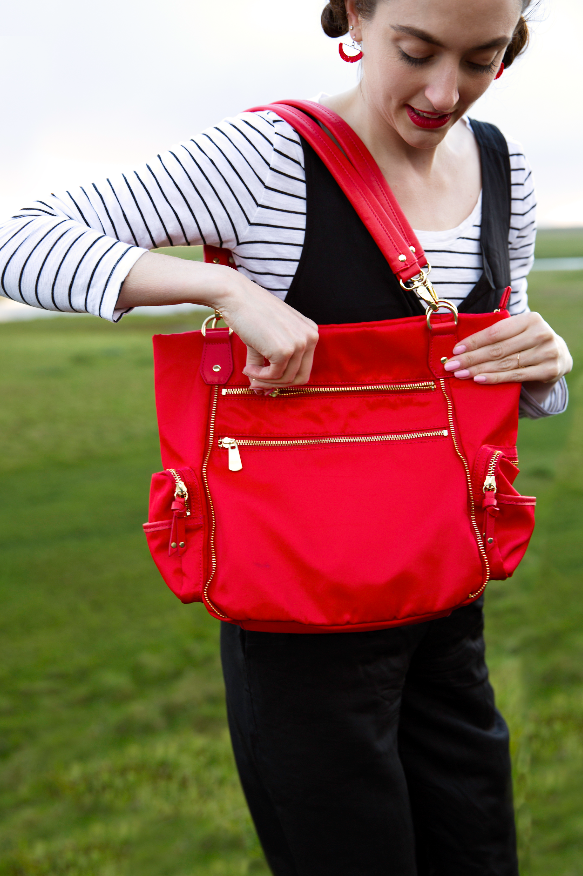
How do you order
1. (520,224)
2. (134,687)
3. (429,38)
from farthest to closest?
(134,687), (520,224), (429,38)

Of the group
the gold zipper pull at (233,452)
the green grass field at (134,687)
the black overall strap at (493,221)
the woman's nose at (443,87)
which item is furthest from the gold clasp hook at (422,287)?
the green grass field at (134,687)

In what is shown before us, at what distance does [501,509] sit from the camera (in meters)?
1.12

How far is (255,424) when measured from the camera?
1.05m

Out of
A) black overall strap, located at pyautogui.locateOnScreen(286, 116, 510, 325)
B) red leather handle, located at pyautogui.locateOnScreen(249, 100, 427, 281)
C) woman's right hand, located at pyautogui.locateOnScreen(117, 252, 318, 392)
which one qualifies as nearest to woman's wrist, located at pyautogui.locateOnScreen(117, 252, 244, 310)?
woman's right hand, located at pyautogui.locateOnScreen(117, 252, 318, 392)

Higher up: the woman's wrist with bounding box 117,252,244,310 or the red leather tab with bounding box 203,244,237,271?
the red leather tab with bounding box 203,244,237,271

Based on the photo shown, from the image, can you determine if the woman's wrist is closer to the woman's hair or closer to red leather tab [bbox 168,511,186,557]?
red leather tab [bbox 168,511,186,557]

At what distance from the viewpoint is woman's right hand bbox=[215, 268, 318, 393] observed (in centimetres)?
95

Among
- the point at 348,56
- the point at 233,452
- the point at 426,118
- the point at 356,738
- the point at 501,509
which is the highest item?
the point at 348,56

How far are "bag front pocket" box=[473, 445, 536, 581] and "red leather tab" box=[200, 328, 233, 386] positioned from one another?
42 centimetres

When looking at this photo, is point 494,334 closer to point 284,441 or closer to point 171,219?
point 284,441

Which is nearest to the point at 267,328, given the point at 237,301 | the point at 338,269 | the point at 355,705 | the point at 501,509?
the point at 237,301

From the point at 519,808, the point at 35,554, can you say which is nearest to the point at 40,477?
the point at 35,554

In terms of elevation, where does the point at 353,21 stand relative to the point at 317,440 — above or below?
above

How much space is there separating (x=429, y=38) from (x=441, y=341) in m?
0.42
